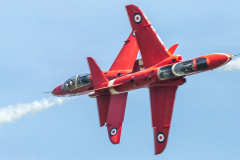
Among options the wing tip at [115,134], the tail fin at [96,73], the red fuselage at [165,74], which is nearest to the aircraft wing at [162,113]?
the red fuselage at [165,74]

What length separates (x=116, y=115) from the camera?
43.1 metres

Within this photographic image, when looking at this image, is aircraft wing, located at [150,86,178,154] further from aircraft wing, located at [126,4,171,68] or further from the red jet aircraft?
aircraft wing, located at [126,4,171,68]

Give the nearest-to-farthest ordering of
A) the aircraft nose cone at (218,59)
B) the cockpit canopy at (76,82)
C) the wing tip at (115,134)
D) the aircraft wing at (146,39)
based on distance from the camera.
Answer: the aircraft nose cone at (218,59) → the aircraft wing at (146,39) → the wing tip at (115,134) → the cockpit canopy at (76,82)

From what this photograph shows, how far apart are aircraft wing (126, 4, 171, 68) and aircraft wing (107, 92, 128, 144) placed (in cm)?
417

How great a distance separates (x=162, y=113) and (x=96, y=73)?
22.6 ft

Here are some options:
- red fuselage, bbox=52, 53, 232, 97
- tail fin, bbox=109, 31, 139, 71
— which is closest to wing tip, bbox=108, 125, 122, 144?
red fuselage, bbox=52, 53, 232, 97

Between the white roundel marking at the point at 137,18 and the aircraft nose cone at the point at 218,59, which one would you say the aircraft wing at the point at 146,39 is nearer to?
the white roundel marking at the point at 137,18

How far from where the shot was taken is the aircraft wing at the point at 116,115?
42.8 metres

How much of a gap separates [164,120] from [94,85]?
7278 millimetres

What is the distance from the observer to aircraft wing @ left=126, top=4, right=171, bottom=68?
40.8 meters

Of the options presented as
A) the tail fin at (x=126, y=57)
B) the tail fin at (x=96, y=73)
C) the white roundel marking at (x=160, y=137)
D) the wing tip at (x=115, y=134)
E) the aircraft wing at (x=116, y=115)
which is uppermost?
the tail fin at (x=126, y=57)

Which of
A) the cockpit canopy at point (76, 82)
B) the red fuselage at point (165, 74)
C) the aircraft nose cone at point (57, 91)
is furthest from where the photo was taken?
the aircraft nose cone at point (57, 91)

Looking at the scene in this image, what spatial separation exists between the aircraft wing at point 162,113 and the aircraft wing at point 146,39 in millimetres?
2504

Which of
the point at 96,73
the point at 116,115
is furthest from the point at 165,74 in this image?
the point at 96,73
